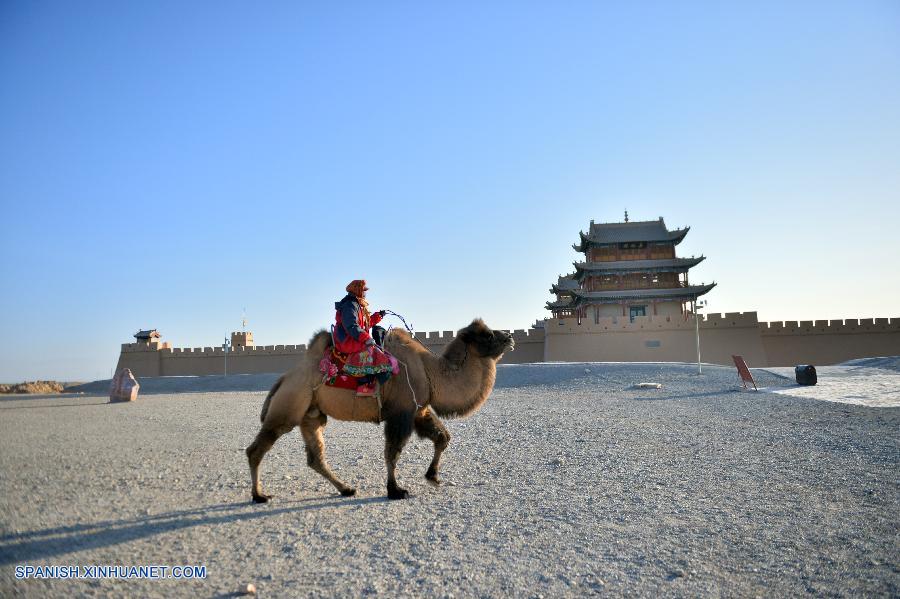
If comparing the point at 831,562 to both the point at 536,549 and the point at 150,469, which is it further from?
the point at 150,469

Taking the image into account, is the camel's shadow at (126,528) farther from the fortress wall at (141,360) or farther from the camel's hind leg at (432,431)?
the fortress wall at (141,360)

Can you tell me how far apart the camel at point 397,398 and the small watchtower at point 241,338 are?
111 ft

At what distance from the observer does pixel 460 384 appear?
446cm

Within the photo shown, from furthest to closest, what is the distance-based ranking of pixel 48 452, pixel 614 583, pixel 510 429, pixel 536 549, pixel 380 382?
pixel 510 429
pixel 48 452
pixel 380 382
pixel 536 549
pixel 614 583

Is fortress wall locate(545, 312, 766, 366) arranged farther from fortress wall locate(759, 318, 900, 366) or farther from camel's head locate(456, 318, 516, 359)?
camel's head locate(456, 318, 516, 359)

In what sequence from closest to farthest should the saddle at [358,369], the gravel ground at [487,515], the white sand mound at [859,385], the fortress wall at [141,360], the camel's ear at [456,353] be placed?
the gravel ground at [487,515], the saddle at [358,369], the camel's ear at [456,353], the white sand mound at [859,385], the fortress wall at [141,360]

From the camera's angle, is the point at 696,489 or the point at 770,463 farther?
the point at 770,463

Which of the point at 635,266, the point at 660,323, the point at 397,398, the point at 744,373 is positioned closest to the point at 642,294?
the point at 635,266

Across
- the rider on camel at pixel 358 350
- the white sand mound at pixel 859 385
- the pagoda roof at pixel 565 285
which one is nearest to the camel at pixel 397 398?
the rider on camel at pixel 358 350

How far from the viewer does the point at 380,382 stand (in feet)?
14.2

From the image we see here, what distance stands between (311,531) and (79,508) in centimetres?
171

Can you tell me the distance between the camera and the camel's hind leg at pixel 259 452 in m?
4.16

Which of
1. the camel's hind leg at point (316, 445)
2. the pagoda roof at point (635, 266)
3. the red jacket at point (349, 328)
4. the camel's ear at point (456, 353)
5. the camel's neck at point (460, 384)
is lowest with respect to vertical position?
the camel's hind leg at point (316, 445)

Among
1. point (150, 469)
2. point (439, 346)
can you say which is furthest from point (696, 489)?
point (439, 346)
